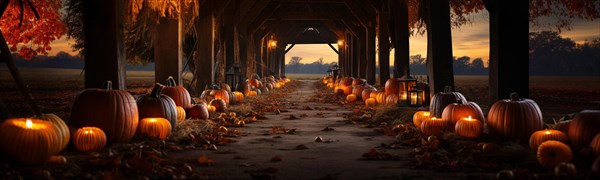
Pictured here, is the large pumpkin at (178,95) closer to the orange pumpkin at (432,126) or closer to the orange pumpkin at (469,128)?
the orange pumpkin at (432,126)

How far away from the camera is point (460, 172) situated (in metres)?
5.61

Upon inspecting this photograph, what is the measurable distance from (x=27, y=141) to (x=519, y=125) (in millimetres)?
5466

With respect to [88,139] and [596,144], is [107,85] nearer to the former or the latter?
[88,139]

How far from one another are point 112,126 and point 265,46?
30887 millimetres

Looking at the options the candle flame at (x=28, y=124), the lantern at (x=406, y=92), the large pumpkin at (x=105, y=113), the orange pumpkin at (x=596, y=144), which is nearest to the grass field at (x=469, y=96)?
the lantern at (x=406, y=92)

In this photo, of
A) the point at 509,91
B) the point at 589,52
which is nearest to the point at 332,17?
the point at 509,91

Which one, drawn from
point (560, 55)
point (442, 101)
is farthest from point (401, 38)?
point (560, 55)

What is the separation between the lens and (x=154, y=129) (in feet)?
26.4

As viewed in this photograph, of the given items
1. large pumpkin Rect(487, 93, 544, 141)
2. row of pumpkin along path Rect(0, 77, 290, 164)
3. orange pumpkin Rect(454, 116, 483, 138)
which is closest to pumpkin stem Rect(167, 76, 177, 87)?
row of pumpkin along path Rect(0, 77, 290, 164)

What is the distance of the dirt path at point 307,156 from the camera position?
218 inches

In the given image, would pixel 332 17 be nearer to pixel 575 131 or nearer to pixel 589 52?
pixel 575 131

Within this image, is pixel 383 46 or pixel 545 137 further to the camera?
pixel 383 46

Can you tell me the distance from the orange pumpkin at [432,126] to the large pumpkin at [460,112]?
0.10 metres

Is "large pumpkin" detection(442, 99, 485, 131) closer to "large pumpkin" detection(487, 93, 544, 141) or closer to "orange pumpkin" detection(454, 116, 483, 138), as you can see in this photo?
"orange pumpkin" detection(454, 116, 483, 138)
